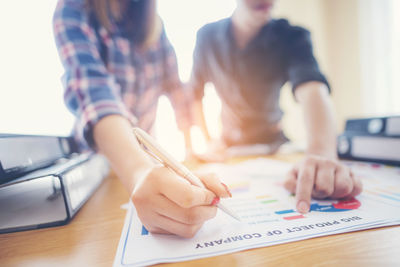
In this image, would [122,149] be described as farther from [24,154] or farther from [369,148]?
[369,148]

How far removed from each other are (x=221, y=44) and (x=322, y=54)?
180 centimetres

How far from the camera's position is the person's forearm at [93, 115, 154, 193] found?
0.88 feet

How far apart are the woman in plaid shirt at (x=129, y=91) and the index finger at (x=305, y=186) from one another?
12 cm

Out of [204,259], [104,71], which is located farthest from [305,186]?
[104,71]

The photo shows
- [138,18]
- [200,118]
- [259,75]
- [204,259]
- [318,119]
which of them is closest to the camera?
[204,259]

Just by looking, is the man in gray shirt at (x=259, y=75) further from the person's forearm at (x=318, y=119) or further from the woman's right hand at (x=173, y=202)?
the woman's right hand at (x=173, y=202)

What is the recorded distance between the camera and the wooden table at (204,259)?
6.1 inches

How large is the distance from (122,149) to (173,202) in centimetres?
15

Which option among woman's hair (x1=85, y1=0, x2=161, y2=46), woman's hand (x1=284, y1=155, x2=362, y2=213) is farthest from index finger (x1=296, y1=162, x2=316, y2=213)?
woman's hair (x1=85, y1=0, x2=161, y2=46)

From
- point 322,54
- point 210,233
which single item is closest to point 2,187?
point 210,233

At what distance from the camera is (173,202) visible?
0.64ft

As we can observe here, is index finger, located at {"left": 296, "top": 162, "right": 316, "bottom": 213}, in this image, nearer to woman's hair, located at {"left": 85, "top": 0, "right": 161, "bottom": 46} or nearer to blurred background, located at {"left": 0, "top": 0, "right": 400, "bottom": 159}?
blurred background, located at {"left": 0, "top": 0, "right": 400, "bottom": 159}

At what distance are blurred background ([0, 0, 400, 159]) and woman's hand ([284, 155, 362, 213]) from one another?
1.51ft

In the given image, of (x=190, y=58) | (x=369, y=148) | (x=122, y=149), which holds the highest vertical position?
(x=190, y=58)
